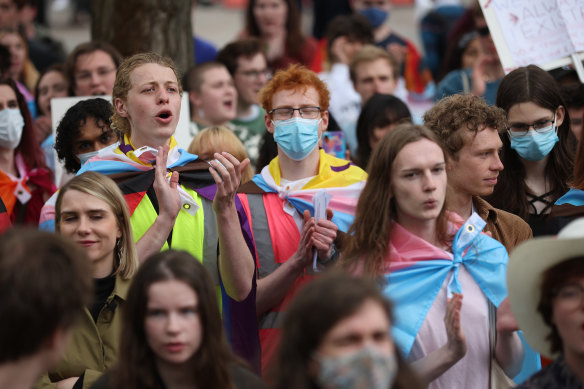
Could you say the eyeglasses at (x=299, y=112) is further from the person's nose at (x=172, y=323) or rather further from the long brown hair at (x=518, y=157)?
the person's nose at (x=172, y=323)

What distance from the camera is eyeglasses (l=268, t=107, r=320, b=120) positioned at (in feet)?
17.3

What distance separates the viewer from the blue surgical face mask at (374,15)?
10164mm

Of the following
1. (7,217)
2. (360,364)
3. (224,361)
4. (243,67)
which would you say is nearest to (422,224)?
(224,361)

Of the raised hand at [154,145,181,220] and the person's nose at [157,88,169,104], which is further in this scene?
the person's nose at [157,88,169,104]

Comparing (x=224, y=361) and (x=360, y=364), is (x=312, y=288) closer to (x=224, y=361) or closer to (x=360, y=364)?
(x=360, y=364)

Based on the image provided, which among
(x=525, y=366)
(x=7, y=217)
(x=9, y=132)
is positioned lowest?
(x=525, y=366)

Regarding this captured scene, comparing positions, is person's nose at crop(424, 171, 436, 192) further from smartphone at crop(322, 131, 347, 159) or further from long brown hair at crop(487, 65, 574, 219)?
smartphone at crop(322, 131, 347, 159)

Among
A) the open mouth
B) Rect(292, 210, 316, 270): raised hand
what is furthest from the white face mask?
Rect(292, 210, 316, 270): raised hand

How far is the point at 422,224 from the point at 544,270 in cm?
87

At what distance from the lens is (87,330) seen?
4207 millimetres

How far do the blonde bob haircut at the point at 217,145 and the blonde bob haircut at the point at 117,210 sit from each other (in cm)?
141

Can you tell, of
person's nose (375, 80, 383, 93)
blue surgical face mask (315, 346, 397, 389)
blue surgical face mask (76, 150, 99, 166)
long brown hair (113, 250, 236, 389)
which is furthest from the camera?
person's nose (375, 80, 383, 93)

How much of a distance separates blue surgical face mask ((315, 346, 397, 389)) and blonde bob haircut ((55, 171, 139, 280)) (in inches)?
70.8

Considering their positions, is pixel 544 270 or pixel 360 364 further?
pixel 544 270
